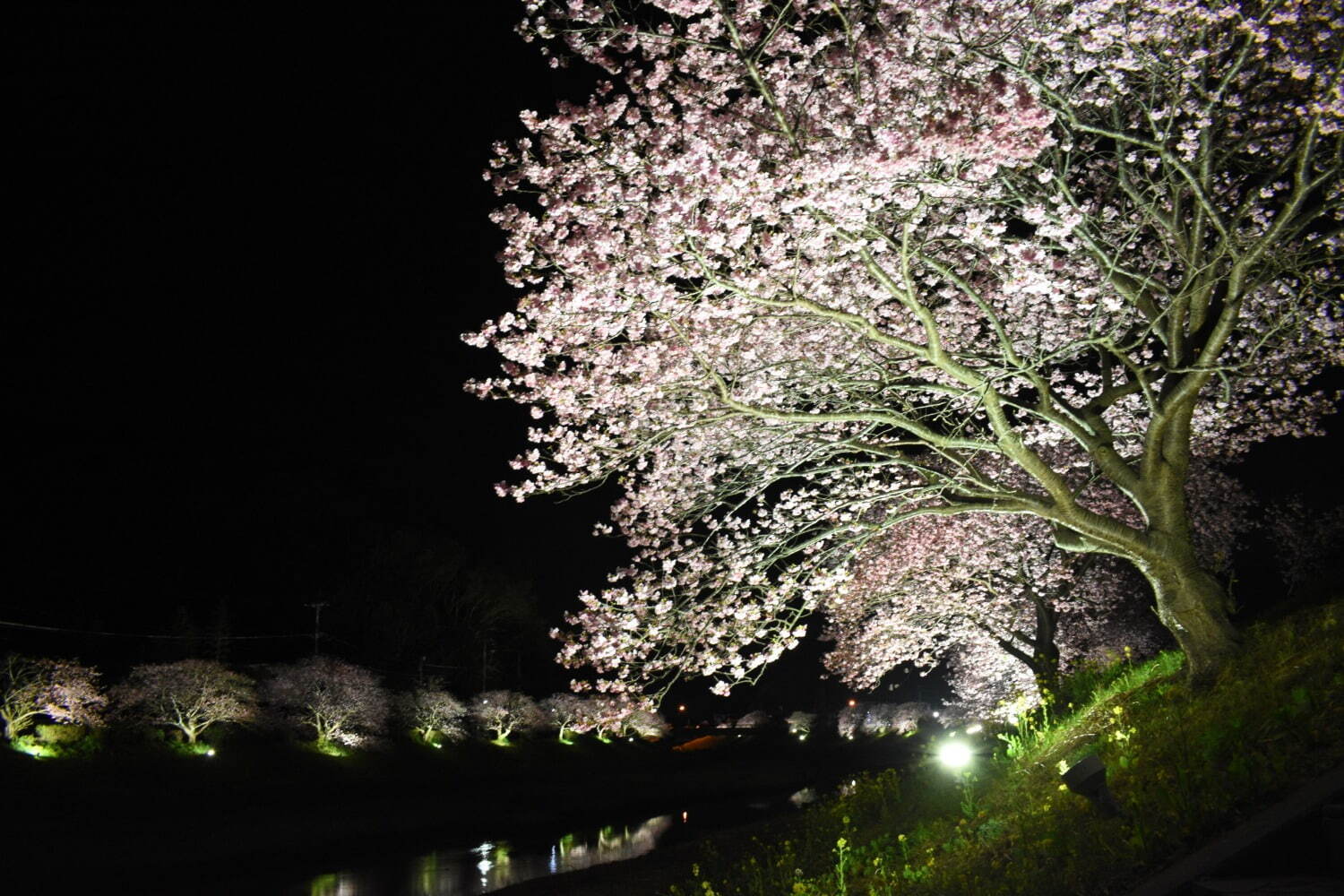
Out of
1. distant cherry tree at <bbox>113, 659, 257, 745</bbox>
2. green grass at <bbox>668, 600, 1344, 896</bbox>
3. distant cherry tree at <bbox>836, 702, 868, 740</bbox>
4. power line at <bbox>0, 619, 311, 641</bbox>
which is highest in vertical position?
power line at <bbox>0, 619, 311, 641</bbox>

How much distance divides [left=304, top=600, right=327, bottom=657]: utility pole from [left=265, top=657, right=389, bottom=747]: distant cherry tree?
2.60m

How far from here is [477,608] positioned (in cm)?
4828

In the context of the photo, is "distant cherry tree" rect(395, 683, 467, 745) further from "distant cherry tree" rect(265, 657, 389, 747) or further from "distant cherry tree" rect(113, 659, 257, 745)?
"distant cherry tree" rect(113, 659, 257, 745)

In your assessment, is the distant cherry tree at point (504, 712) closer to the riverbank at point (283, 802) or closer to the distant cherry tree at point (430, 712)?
the riverbank at point (283, 802)

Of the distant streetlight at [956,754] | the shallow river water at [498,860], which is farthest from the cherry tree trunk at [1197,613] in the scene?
the shallow river water at [498,860]

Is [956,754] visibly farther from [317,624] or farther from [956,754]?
[317,624]

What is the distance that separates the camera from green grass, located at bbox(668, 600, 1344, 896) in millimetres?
5113

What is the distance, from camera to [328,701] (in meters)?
31.9

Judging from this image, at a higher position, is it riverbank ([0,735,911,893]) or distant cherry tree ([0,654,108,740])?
distant cherry tree ([0,654,108,740])

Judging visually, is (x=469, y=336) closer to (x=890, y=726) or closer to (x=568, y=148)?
(x=568, y=148)

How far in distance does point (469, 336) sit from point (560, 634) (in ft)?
12.0

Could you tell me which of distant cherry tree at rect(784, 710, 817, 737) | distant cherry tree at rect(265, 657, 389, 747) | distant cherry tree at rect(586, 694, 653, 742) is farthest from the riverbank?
distant cherry tree at rect(784, 710, 817, 737)

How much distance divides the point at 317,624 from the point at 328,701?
6.13 metres

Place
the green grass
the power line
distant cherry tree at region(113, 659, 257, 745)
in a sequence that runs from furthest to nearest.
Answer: the power line
distant cherry tree at region(113, 659, 257, 745)
the green grass
